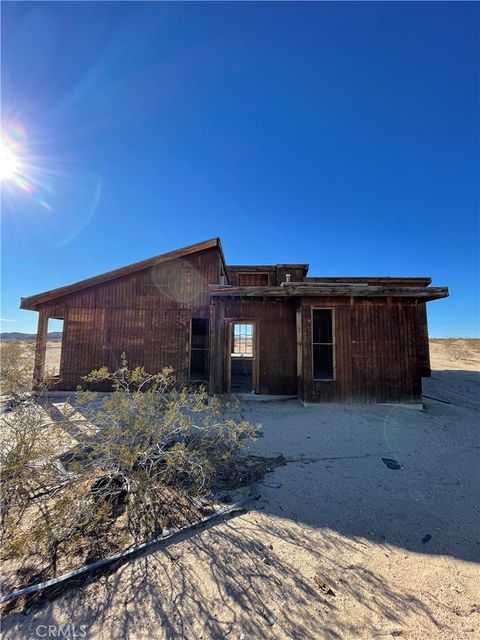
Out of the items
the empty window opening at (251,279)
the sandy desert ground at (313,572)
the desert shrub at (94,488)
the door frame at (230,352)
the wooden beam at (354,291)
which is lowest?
the sandy desert ground at (313,572)

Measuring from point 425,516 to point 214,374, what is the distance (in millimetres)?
5937

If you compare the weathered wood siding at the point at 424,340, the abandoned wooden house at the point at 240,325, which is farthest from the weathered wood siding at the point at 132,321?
the weathered wood siding at the point at 424,340

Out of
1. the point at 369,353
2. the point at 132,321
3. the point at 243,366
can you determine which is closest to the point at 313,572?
the point at 369,353

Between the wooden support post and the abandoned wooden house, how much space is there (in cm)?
3

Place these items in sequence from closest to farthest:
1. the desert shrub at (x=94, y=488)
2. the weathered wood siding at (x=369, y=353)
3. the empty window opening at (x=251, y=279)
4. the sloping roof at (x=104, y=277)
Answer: the desert shrub at (x=94, y=488)
the weathered wood siding at (x=369, y=353)
the sloping roof at (x=104, y=277)
the empty window opening at (x=251, y=279)

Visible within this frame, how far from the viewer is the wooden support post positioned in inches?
319

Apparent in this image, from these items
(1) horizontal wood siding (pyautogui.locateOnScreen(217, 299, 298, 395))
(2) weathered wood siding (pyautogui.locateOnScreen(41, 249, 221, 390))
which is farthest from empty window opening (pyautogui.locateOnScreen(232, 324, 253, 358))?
(2) weathered wood siding (pyautogui.locateOnScreen(41, 249, 221, 390))

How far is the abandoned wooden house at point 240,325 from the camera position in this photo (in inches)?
290

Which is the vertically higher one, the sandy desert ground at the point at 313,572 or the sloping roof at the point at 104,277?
the sloping roof at the point at 104,277

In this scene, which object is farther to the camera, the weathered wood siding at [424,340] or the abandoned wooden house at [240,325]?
the weathered wood siding at [424,340]

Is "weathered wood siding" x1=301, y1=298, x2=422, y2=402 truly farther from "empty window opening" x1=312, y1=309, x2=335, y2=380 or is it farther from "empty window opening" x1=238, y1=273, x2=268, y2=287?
"empty window opening" x1=238, y1=273, x2=268, y2=287

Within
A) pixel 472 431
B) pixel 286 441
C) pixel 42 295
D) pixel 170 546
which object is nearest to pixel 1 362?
pixel 42 295

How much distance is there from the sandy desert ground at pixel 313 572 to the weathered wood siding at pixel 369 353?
332 cm

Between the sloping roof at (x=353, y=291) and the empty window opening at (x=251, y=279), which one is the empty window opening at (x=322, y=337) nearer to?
the sloping roof at (x=353, y=291)
